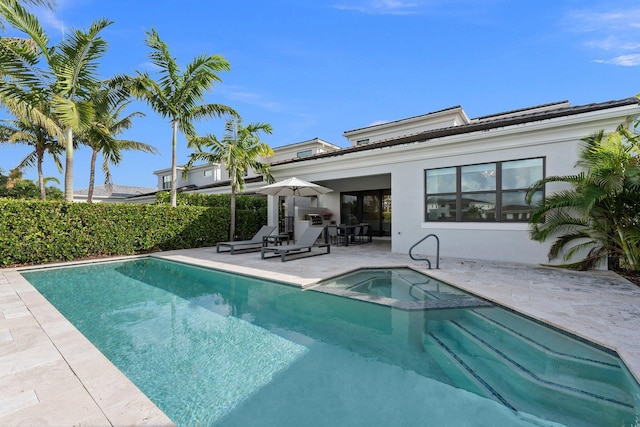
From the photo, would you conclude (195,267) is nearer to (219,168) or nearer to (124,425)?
(124,425)

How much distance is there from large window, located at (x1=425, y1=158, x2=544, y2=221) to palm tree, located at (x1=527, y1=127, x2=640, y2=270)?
1.73 ft

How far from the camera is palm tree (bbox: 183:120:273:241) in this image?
13891mm

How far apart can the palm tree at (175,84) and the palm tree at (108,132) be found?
144 cm

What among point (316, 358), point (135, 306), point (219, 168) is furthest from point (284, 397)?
point (219, 168)

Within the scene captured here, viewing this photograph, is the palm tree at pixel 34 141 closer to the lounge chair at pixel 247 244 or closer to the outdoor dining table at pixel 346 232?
the lounge chair at pixel 247 244

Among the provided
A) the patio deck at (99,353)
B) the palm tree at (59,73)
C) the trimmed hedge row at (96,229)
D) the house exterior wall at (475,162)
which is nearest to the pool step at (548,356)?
the patio deck at (99,353)

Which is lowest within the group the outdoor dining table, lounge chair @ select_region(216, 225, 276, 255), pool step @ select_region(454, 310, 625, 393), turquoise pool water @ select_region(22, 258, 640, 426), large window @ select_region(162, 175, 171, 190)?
turquoise pool water @ select_region(22, 258, 640, 426)

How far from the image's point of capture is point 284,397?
3008mm

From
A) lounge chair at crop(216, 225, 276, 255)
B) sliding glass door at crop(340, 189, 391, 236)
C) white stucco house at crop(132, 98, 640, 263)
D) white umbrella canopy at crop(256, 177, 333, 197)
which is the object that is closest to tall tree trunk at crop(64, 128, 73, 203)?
lounge chair at crop(216, 225, 276, 255)

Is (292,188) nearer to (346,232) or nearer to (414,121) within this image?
(346,232)

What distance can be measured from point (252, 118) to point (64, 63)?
279 inches

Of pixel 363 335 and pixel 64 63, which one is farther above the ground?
pixel 64 63

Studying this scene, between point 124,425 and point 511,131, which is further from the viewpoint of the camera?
point 511,131

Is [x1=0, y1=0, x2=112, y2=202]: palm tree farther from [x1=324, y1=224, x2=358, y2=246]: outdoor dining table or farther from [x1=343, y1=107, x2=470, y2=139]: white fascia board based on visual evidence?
[x1=343, y1=107, x2=470, y2=139]: white fascia board
